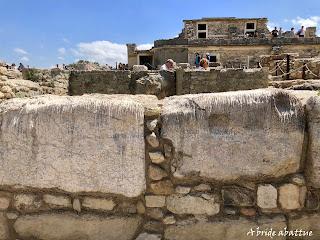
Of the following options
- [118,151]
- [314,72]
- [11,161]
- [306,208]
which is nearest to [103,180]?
[118,151]

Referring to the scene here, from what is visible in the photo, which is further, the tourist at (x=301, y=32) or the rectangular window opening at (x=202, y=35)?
the rectangular window opening at (x=202, y=35)

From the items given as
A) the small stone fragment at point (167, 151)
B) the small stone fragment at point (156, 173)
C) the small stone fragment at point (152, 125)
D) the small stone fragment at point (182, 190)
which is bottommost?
the small stone fragment at point (182, 190)

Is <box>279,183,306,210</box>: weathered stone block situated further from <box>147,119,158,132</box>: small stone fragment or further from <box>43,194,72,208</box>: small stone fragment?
<box>43,194,72,208</box>: small stone fragment

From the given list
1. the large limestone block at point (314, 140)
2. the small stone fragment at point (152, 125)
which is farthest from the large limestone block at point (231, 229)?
the small stone fragment at point (152, 125)

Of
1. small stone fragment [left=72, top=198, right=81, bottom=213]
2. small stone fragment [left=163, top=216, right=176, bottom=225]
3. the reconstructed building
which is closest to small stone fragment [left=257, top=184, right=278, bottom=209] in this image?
small stone fragment [left=163, top=216, right=176, bottom=225]

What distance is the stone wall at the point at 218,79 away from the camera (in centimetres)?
1391

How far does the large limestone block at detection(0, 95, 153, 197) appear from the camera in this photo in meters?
2.61

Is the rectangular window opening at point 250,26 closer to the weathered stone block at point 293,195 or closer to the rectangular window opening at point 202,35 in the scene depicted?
the rectangular window opening at point 202,35

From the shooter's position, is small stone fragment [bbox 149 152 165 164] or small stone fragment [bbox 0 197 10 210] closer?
small stone fragment [bbox 149 152 165 164]

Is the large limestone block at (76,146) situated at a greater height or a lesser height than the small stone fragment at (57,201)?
greater

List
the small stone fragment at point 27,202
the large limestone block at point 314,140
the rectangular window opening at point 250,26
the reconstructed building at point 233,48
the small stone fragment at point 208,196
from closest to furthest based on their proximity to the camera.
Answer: the large limestone block at point 314,140, the small stone fragment at point 208,196, the small stone fragment at point 27,202, the reconstructed building at point 233,48, the rectangular window opening at point 250,26

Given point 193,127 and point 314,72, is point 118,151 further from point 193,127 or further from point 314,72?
point 314,72

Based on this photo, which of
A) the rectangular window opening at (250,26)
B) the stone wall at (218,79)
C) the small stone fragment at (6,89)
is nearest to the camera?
the small stone fragment at (6,89)

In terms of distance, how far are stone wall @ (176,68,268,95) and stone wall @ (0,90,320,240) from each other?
449 inches
